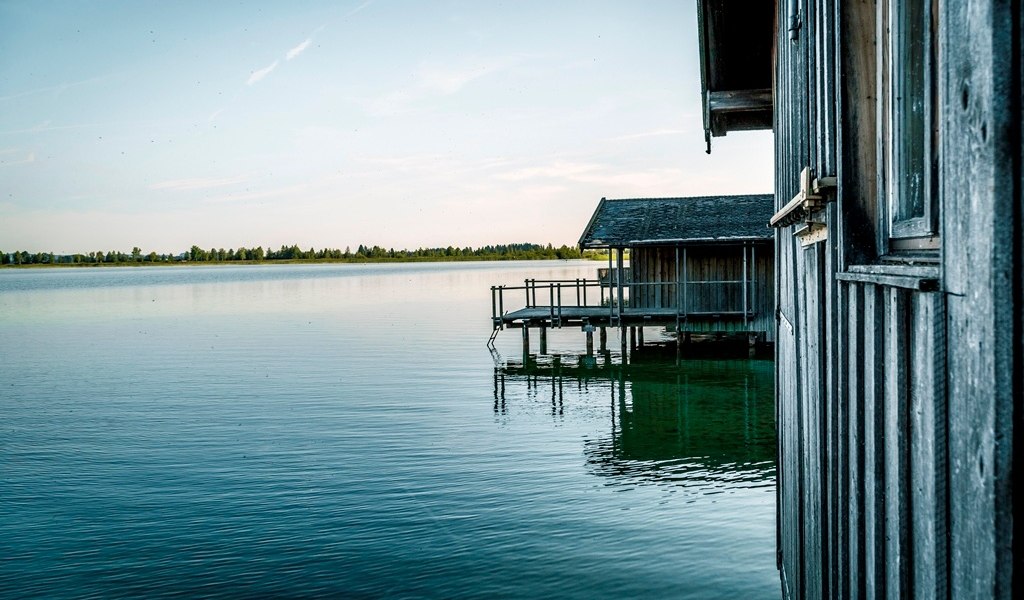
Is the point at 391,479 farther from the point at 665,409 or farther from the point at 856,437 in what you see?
the point at 856,437

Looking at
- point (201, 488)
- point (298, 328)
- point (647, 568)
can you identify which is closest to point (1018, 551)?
point (647, 568)

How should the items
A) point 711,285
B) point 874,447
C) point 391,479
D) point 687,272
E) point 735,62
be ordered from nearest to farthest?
1. point 874,447
2. point 735,62
3. point 391,479
4. point 711,285
5. point 687,272

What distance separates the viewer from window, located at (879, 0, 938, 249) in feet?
7.25

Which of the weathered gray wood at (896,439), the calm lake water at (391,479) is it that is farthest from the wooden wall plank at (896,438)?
the calm lake water at (391,479)

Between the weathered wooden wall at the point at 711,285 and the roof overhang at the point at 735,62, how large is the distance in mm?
16647

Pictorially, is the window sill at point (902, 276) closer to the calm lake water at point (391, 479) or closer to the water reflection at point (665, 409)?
the calm lake water at point (391, 479)

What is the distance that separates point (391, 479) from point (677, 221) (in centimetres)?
1747

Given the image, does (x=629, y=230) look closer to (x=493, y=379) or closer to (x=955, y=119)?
(x=493, y=379)

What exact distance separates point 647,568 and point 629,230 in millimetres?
19670

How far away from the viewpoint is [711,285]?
28.1 metres

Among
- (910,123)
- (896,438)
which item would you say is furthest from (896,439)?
(910,123)

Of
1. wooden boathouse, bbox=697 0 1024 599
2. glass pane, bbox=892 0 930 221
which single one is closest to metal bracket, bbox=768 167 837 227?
wooden boathouse, bbox=697 0 1024 599

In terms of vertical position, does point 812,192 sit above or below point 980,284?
above

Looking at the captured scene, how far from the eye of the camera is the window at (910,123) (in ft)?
7.25
